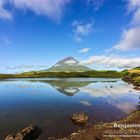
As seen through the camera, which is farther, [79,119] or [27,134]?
[79,119]

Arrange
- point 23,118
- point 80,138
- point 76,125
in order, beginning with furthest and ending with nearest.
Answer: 1. point 23,118
2. point 76,125
3. point 80,138

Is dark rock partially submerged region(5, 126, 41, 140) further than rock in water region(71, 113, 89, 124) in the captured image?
No

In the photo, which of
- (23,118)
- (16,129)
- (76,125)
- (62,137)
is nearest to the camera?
(62,137)

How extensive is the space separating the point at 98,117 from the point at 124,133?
43.8ft

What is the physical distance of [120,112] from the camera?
45.1 m

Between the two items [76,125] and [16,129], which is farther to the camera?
[76,125]

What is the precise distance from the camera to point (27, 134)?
27.7 m

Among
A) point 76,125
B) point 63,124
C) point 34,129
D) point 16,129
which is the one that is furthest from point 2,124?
point 76,125

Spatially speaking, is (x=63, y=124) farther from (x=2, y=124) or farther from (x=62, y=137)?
(x=2, y=124)

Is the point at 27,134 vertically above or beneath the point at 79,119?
beneath

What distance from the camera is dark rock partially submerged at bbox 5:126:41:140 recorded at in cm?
2589

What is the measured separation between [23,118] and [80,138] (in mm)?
16510

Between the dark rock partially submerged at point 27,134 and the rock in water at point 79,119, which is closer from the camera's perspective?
the dark rock partially submerged at point 27,134

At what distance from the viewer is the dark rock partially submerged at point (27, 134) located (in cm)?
2589
